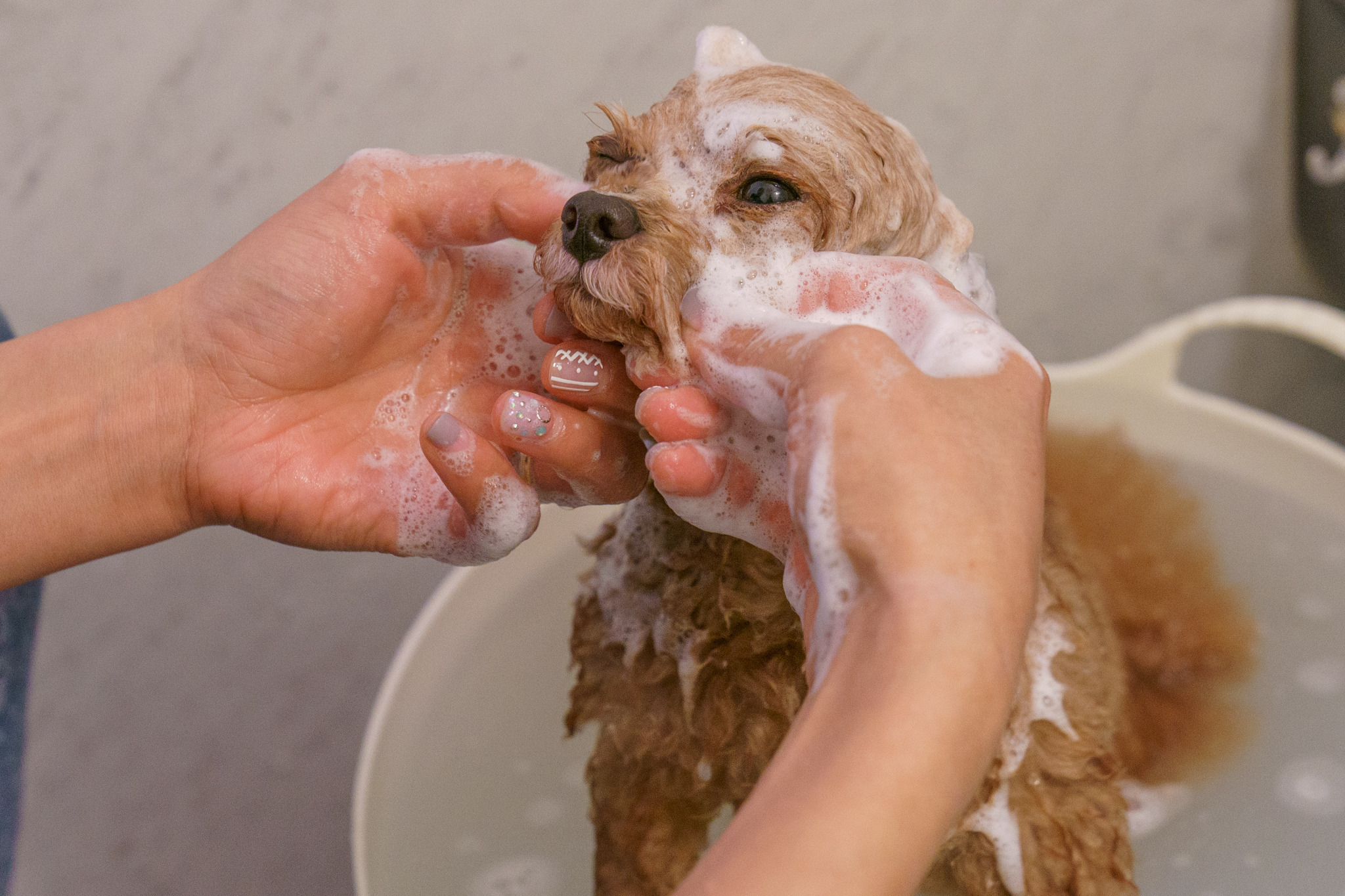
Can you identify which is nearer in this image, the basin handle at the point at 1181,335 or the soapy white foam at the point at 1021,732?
the soapy white foam at the point at 1021,732

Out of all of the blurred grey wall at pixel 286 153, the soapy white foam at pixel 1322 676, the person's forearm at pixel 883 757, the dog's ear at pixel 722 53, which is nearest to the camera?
the person's forearm at pixel 883 757

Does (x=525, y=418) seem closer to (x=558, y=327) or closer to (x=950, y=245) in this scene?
(x=558, y=327)

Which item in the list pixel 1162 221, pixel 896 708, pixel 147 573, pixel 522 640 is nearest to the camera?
pixel 896 708

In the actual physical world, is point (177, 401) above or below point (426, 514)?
above

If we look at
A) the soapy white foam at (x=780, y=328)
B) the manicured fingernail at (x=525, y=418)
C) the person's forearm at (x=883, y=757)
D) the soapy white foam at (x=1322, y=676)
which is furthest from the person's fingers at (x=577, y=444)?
the soapy white foam at (x=1322, y=676)

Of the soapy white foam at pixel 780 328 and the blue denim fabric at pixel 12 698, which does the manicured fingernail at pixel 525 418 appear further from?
the blue denim fabric at pixel 12 698

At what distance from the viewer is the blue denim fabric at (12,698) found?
1.04 metres

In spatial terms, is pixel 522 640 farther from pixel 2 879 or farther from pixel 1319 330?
pixel 1319 330

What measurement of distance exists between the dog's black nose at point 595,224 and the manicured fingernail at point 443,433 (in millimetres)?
191

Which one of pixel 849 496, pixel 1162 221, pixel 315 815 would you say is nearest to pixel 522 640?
pixel 315 815

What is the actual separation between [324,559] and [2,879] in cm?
67

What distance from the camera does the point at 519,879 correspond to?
127cm

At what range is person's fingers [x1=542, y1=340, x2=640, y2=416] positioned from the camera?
2.59 ft

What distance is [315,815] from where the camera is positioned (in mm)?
1648
